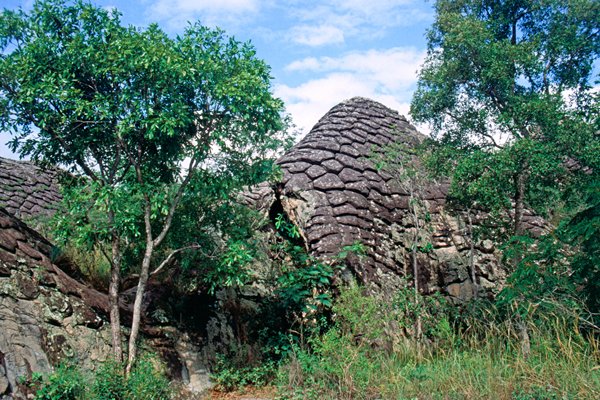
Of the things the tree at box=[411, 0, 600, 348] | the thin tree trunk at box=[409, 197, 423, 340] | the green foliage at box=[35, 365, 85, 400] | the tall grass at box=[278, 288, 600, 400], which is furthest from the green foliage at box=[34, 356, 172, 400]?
the tree at box=[411, 0, 600, 348]

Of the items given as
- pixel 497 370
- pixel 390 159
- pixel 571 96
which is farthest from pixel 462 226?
pixel 497 370

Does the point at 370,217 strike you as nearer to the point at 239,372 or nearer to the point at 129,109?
the point at 239,372

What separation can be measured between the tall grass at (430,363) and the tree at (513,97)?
187 centimetres

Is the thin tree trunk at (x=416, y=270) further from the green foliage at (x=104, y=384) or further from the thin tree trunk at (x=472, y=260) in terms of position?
the green foliage at (x=104, y=384)

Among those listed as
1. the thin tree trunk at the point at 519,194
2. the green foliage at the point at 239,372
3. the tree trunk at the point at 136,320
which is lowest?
the green foliage at the point at 239,372

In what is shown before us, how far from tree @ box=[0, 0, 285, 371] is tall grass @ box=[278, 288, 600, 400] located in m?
1.93

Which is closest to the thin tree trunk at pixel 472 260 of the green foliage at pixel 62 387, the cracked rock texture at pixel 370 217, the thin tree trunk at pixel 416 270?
the cracked rock texture at pixel 370 217

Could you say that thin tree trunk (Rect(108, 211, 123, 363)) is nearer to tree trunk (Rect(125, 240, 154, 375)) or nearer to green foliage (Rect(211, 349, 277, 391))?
tree trunk (Rect(125, 240, 154, 375))

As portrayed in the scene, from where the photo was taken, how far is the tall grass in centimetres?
428

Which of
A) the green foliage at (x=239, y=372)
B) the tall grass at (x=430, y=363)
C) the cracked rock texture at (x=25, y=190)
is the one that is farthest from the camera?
the cracked rock texture at (x=25, y=190)

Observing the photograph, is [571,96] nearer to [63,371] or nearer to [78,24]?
[78,24]

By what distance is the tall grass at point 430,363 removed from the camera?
4277 mm

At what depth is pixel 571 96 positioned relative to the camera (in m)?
6.90

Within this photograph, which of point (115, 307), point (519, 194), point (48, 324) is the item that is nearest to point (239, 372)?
point (115, 307)
